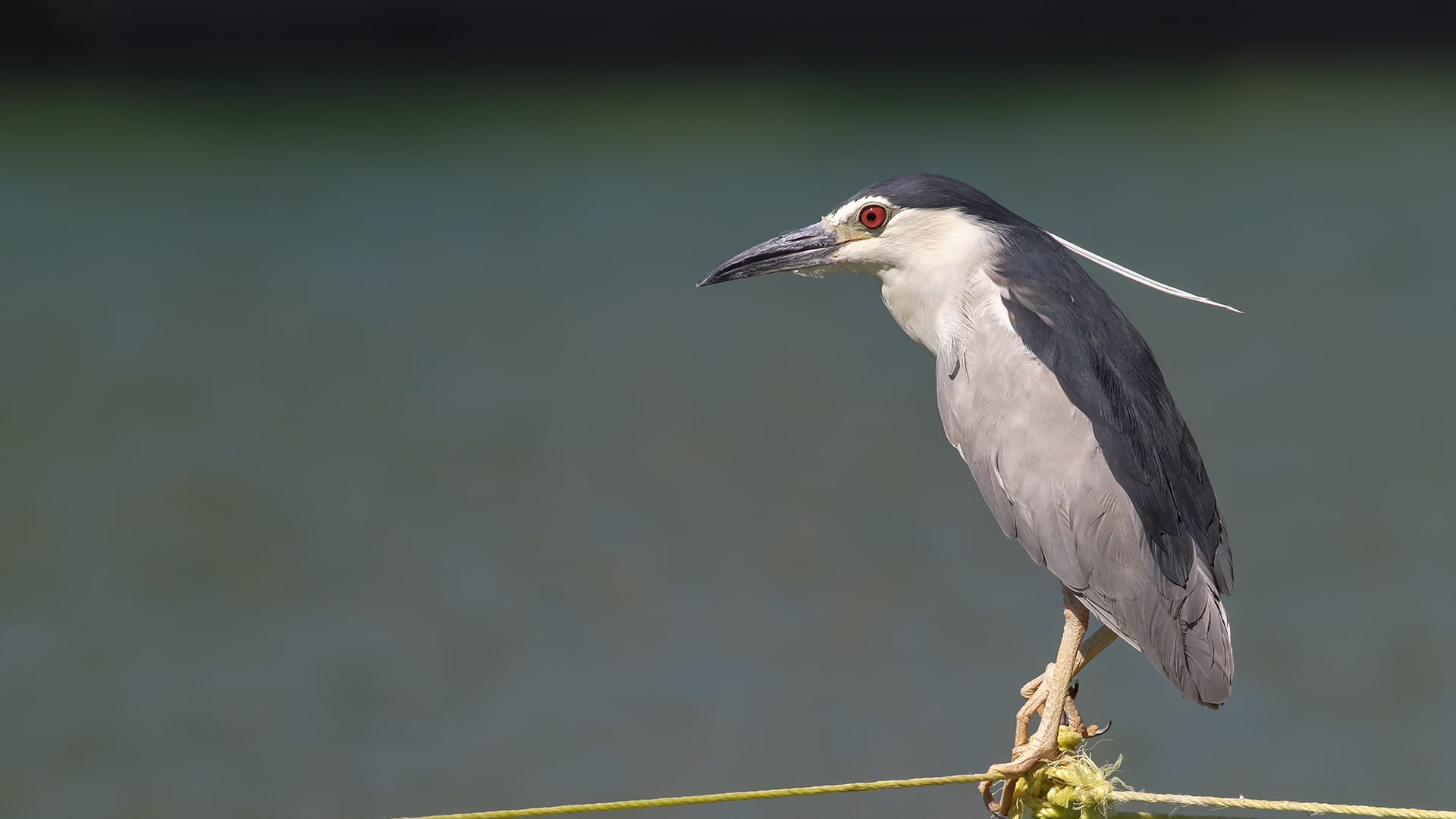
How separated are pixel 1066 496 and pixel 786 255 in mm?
629

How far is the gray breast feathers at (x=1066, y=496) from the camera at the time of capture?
77.0 inches

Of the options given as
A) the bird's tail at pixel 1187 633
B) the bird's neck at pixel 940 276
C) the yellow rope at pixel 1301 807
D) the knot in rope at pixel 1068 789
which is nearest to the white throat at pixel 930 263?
the bird's neck at pixel 940 276

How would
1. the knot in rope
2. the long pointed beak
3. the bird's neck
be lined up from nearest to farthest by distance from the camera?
the knot in rope
the bird's neck
the long pointed beak

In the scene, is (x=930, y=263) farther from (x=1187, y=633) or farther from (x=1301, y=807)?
(x=1301, y=807)

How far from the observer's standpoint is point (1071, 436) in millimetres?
2072

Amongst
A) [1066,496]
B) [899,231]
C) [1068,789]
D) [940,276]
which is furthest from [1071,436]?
[1068,789]

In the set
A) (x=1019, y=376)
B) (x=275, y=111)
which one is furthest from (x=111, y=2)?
(x=1019, y=376)

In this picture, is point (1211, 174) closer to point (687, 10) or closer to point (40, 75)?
point (687, 10)

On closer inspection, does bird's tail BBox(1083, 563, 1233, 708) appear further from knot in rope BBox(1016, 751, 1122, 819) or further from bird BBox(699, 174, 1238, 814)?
knot in rope BBox(1016, 751, 1122, 819)

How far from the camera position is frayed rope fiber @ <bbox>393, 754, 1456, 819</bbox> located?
62.7 inches

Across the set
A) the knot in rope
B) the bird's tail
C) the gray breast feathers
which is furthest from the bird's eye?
the knot in rope

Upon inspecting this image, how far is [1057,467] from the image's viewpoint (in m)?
2.07

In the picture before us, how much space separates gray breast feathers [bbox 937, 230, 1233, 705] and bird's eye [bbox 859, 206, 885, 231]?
194 mm

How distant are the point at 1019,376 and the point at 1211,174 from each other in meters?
9.52
